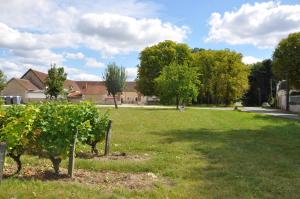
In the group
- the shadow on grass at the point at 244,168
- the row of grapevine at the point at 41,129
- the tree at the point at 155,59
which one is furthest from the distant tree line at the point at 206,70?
the row of grapevine at the point at 41,129

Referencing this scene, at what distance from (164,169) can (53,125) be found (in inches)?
112

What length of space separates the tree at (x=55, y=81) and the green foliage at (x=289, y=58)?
104ft

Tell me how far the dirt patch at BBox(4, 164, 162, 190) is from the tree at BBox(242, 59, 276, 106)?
82229 mm

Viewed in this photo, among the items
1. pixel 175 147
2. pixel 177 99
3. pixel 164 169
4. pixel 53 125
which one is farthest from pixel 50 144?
pixel 177 99

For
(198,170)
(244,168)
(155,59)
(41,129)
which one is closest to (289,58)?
(155,59)

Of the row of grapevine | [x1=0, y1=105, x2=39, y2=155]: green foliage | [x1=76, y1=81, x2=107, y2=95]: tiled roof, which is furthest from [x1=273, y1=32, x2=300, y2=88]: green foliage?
[x1=76, y1=81, x2=107, y2=95]: tiled roof

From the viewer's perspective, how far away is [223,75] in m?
75.8

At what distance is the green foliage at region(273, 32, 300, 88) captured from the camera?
47344mm

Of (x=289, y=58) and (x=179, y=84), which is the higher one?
(x=289, y=58)

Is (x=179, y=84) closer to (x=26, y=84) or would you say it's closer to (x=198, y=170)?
(x=198, y=170)

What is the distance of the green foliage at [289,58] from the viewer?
155 feet

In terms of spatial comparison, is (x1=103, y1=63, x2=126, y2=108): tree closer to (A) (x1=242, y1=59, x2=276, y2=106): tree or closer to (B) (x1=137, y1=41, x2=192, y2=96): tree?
(B) (x1=137, y1=41, x2=192, y2=96): tree

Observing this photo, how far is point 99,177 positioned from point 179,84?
148ft

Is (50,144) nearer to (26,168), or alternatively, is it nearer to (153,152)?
(26,168)
